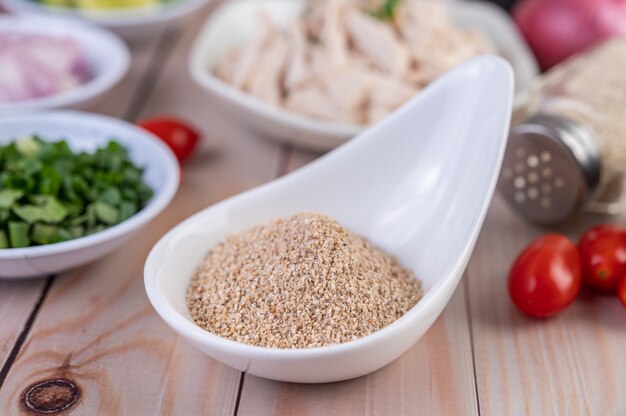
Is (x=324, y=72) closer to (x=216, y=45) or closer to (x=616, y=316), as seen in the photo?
(x=216, y=45)

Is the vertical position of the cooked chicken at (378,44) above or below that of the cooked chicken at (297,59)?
above

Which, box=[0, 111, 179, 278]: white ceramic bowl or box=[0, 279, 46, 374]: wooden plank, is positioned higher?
box=[0, 111, 179, 278]: white ceramic bowl

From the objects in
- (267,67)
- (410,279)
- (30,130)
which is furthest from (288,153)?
(410,279)

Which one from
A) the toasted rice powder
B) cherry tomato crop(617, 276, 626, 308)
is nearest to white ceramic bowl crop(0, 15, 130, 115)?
the toasted rice powder

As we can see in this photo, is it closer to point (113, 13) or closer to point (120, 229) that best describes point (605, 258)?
point (120, 229)

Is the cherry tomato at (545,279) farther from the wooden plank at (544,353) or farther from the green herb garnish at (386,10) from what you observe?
the green herb garnish at (386,10)

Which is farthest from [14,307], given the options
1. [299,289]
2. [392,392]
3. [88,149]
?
[392,392]

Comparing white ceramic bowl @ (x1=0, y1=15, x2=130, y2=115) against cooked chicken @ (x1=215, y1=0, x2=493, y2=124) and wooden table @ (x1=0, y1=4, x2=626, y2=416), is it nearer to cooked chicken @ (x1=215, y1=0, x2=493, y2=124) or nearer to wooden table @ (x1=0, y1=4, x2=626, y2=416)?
cooked chicken @ (x1=215, y1=0, x2=493, y2=124)

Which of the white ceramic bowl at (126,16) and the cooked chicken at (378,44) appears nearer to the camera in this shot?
the cooked chicken at (378,44)

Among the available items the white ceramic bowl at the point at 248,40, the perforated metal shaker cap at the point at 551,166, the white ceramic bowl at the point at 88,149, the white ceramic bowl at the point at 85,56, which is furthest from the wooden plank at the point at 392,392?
the white ceramic bowl at the point at 85,56
